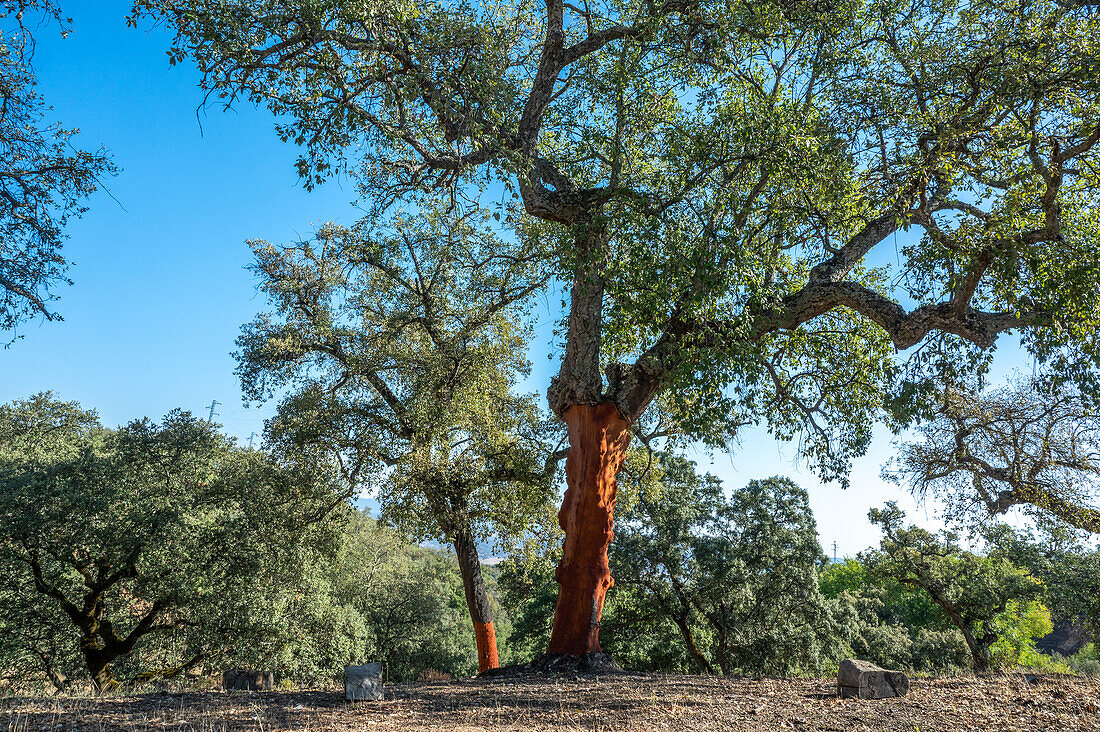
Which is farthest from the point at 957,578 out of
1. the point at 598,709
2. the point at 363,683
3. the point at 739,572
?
the point at 363,683

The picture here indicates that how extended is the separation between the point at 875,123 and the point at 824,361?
3845 millimetres

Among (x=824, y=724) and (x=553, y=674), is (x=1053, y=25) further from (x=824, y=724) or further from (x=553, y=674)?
(x=553, y=674)

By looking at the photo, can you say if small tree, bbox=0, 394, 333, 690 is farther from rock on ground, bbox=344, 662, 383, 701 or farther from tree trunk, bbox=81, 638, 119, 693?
rock on ground, bbox=344, 662, 383, 701

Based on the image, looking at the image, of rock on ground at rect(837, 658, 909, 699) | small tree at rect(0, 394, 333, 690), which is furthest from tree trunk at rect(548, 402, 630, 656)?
small tree at rect(0, 394, 333, 690)

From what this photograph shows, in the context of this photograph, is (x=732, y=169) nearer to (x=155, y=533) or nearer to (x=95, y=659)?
(x=155, y=533)

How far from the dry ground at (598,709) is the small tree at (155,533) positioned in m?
8.57

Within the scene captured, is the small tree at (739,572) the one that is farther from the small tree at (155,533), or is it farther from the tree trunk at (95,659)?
the tree trunk at (95,659)

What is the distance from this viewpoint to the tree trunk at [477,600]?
13.7 m

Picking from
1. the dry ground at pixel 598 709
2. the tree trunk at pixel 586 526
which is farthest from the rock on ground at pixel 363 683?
the tree trunk at pixel 586 526

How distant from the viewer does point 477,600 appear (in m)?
14.2

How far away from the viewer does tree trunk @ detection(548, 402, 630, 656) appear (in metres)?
9.06

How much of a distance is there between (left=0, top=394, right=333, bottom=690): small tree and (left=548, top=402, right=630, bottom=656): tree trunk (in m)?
7.89

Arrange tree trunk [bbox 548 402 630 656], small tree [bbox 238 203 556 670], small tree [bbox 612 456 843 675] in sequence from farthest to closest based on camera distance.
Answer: small tree [bbox 612 456 843 675], small tree [bbox 238 203 556 670], tree trunk [bbox 548 402 630 656]

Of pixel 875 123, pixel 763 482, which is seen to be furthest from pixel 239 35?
pixel 763 482
